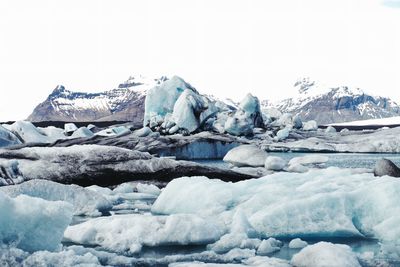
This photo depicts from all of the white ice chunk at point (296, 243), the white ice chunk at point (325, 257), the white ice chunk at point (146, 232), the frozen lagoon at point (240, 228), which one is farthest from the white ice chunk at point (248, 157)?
the white ice chunk at point (325, 257)

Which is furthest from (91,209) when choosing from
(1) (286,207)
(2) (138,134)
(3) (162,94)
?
(3) (162,94)

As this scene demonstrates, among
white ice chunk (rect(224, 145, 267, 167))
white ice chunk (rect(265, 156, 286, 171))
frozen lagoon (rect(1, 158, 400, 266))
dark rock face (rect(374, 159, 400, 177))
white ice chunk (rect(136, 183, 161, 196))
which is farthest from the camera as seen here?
white ice chunk (rect(224, 145, 267, 167))

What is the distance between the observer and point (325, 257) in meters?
4.54

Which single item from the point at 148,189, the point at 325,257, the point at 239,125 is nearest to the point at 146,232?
the point at 325,257

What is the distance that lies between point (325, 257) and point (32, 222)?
246 centimetres

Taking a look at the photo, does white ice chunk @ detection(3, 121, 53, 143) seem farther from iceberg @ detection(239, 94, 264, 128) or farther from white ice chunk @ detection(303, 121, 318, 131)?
white ice chunk @ detection(303, 121, 318, 131)

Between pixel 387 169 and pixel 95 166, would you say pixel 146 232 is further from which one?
pixel 387 169

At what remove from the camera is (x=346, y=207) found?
612 cm

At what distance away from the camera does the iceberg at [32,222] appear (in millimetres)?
4281

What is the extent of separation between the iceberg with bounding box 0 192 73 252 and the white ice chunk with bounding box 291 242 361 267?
6.73 feet

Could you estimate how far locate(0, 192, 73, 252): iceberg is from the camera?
428cm

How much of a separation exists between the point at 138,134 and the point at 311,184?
19.8 metres

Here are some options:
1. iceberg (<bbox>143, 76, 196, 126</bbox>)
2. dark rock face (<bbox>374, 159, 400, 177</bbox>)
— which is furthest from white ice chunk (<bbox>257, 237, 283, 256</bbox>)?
iceberg (<bbox>143, 76, 196, 126</bbox>)

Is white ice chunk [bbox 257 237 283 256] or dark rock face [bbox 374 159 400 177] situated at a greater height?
white ice chunk [bbox 257 237 283 256]
